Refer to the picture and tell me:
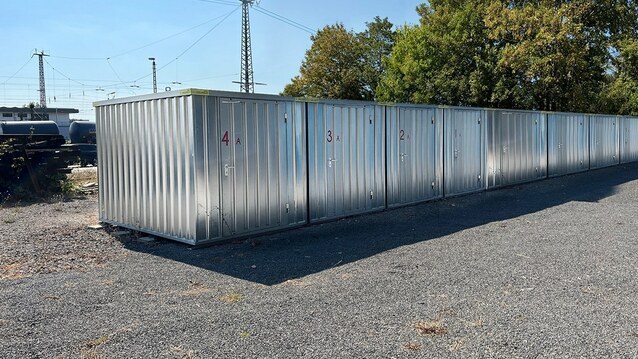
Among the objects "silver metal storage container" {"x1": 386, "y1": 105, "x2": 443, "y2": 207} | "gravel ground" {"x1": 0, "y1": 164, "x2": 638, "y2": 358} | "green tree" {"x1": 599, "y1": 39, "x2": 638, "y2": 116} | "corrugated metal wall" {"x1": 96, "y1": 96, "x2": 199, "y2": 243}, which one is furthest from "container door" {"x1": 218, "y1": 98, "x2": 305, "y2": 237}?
"green tree" {"x1": 599, "y1": 39, "x2": 638, "y2": 116}

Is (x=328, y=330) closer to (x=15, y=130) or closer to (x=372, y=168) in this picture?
(x=372, y=168)

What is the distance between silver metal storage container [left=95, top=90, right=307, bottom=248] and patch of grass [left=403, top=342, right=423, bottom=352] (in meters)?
4.40

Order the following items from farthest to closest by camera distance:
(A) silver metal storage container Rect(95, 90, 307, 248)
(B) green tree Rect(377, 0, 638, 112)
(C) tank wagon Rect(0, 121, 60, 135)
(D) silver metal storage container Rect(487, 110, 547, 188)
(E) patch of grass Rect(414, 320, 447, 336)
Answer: (B) green tree Rect(377, 0, 638, 112) < (C) tank wagon Rect(0, 121, 60, 135) < (D) silver metal storage container Rect(487, 110, 547, 188) < (A) silver metal storage container Rect(95, 90, 307, 248) < (E) patch of grass Rect(414, 320, 447, 336)

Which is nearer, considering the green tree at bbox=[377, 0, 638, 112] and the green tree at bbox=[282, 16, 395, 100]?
the green tree at bbox=[377, 0, 638, 112]

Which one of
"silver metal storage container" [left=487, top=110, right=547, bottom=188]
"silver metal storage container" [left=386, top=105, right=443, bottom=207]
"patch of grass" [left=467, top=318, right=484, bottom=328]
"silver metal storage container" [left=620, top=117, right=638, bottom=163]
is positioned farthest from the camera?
"silver metal storage container" [left=620, top=117, right=638, bottom=163]

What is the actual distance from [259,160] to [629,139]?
901 inches

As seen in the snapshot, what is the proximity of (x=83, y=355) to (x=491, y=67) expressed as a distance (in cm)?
2833

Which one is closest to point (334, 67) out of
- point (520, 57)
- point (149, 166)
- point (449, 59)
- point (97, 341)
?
point (449, 59)

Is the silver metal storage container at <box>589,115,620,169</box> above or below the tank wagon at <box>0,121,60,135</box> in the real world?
below

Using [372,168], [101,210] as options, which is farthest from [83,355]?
[372,168]

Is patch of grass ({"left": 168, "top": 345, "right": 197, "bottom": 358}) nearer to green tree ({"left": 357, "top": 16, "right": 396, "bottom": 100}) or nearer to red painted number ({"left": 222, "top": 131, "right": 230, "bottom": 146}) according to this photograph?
red painted number ({"left": 222, "top": 131, "right": 230, "bottom": 146})

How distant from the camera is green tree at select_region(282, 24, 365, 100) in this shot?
140 ft

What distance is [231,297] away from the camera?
217 inches

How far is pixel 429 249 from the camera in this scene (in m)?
7.70
